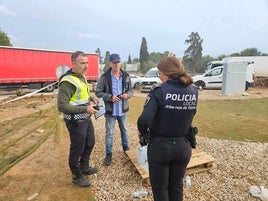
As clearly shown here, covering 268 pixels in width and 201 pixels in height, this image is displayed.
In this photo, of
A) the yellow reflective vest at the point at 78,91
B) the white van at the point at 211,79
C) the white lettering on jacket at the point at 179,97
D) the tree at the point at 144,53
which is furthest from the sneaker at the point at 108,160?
the tree at the point at 144,53

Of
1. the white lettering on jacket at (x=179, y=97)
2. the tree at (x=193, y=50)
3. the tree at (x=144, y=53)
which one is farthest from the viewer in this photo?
the tree at (x=144, y=53)

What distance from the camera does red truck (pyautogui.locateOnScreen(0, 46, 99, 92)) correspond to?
60.1 feet

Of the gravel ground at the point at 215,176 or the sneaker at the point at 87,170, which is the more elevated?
the sneaker at the point at 87,170

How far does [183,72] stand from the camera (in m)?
2.46

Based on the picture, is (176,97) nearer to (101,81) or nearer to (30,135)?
(101,81)

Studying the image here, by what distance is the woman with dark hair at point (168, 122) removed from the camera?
2381mm

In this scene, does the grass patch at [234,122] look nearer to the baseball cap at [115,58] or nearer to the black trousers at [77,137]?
the baseball cap at [115,58]

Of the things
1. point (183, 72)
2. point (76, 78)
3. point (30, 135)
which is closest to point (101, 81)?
point (76, 78)

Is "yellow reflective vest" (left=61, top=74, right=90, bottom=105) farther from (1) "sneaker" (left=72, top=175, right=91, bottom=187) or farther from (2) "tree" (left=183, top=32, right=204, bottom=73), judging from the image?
(2) "tree" (left=183, top=32, right=204, bottom=73)

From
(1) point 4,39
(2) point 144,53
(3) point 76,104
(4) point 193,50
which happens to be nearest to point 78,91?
(3) point 76,104

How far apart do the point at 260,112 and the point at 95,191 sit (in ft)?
29.5

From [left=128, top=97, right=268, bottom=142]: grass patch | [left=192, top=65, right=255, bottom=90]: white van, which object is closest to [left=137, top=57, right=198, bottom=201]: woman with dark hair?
[left=128, top=97, right=268, bottom=142]: grass patch

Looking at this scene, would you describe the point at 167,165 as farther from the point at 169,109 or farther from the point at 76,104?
the point at 76,104

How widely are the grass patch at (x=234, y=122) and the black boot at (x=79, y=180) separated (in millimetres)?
3906
